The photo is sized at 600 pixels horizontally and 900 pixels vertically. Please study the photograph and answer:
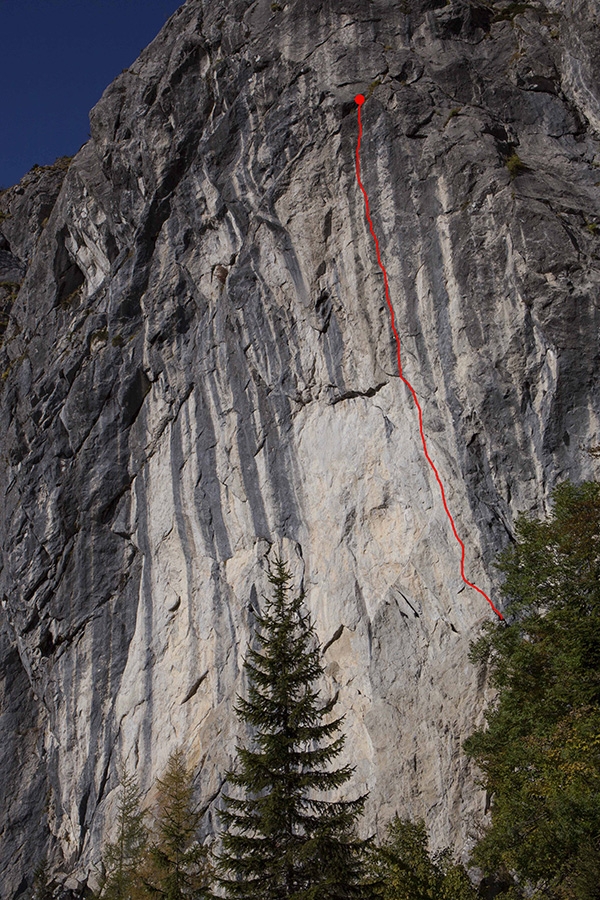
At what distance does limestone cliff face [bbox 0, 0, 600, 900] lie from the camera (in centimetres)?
1647

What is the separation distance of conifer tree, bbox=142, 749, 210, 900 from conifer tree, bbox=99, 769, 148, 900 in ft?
1.15

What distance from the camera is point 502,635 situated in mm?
14570

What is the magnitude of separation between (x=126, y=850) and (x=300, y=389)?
45.2 feet

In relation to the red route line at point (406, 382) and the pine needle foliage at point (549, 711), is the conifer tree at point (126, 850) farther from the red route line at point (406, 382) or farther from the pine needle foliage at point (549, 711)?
the red route line at point (406, 382)

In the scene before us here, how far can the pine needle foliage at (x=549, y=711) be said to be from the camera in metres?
11.2

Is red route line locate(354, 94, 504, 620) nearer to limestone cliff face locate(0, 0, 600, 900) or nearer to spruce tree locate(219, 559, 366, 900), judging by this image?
limestone cliff face locate(0, 0, 600, 900)

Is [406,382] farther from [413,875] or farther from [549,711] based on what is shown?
[413,875]

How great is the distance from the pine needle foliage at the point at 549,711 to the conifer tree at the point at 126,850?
9566 millimetres

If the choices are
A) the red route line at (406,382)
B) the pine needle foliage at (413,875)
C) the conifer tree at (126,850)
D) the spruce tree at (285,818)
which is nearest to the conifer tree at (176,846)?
the conifer tree at (126,850)

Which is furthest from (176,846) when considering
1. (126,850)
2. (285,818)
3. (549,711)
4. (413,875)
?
(549,711)

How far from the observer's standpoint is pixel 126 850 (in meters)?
19.3

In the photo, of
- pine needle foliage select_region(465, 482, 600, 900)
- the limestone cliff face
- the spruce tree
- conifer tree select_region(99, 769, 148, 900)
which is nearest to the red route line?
the limestone cliff face

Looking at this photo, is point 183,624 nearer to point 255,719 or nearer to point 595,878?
point 255,719

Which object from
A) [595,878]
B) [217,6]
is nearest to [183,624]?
[595,878]
